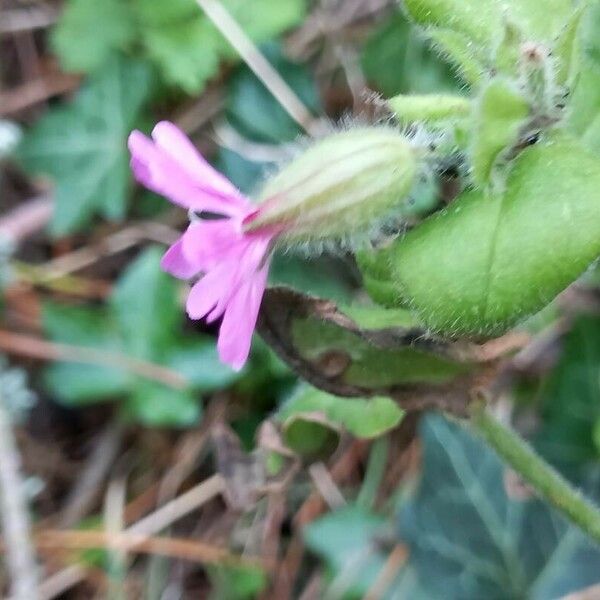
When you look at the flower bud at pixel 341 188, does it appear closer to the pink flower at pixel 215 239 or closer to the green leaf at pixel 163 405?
the pink flower at pixel 215 239

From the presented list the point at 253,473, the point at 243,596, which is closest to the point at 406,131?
Result: the point at 253,473

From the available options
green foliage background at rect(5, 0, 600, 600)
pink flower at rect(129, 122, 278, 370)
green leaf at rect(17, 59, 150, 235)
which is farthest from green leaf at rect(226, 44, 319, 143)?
pink flower at rect(129, 122, 278, 370)

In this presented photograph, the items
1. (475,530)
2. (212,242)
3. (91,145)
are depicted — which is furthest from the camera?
(91,145)

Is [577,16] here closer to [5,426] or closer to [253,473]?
[253,473]

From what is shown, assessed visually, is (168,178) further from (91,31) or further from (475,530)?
(91,31)

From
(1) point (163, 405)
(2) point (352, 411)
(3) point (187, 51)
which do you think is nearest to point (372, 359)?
(2) point (352, 411)

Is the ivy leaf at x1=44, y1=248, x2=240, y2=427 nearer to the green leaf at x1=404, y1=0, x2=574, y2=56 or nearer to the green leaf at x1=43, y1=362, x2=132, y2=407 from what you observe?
the green leaf at x1=43, y1=362, x2=132, y2=407

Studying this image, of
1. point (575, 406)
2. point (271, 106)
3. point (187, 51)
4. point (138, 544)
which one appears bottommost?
point (575, 406)

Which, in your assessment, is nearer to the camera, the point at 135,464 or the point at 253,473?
the point at 253,473
